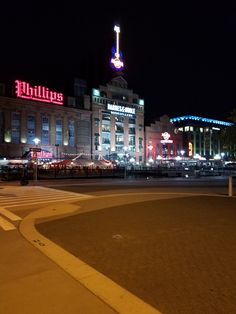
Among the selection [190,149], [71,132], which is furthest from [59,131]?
[190,149]

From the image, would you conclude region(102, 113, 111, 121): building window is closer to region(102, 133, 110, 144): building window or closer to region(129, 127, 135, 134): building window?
region(102, 133, 110, 144): building window

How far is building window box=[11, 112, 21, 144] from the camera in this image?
73.6 meters

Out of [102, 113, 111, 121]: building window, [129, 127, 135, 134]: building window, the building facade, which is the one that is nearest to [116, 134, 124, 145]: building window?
the building facade

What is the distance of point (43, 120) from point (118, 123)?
22.6 meters

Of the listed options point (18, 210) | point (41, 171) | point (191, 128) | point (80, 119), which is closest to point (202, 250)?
point (18, 210)

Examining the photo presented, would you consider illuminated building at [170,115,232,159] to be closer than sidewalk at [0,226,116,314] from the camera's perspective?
No

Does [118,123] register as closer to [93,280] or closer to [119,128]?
[119,128]

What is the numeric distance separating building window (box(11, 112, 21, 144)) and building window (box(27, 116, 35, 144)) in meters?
2.40

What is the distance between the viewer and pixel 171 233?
9.83 meters

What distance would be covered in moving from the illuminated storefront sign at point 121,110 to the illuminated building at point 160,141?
7.80 m

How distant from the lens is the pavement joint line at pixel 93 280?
198 inches

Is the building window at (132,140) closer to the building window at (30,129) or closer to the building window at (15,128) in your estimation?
the building window at (30,129)

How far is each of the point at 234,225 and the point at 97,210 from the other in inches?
233

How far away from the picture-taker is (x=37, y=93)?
3014 inches
